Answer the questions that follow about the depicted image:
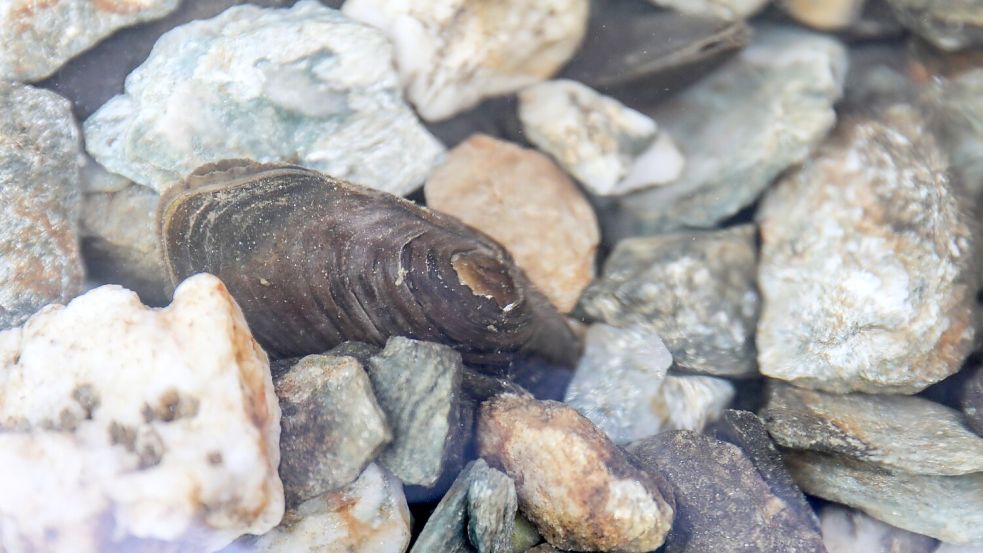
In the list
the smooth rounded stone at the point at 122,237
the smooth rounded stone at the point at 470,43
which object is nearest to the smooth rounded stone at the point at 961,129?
the smooth rounded stone at the point at 470,43

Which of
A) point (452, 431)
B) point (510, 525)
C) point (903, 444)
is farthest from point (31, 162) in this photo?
point (903, 444)

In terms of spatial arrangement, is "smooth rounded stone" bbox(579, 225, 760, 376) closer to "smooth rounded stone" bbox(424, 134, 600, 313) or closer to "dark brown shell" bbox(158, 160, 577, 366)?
"smooth rounded stone" bbox(424, 134, 600, 313)

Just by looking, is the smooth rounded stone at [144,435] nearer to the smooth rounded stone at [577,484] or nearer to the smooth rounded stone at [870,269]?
the smooth rounded stone at [577,484]

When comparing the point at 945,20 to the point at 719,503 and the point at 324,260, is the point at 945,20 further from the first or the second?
the point at 324,260

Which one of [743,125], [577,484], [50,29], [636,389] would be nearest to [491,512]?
[577,484]

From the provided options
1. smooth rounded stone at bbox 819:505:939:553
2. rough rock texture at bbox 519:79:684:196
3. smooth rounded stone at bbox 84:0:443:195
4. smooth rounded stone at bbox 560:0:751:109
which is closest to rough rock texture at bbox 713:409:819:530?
smooth rounded stone at bbox 819:505:939:553
